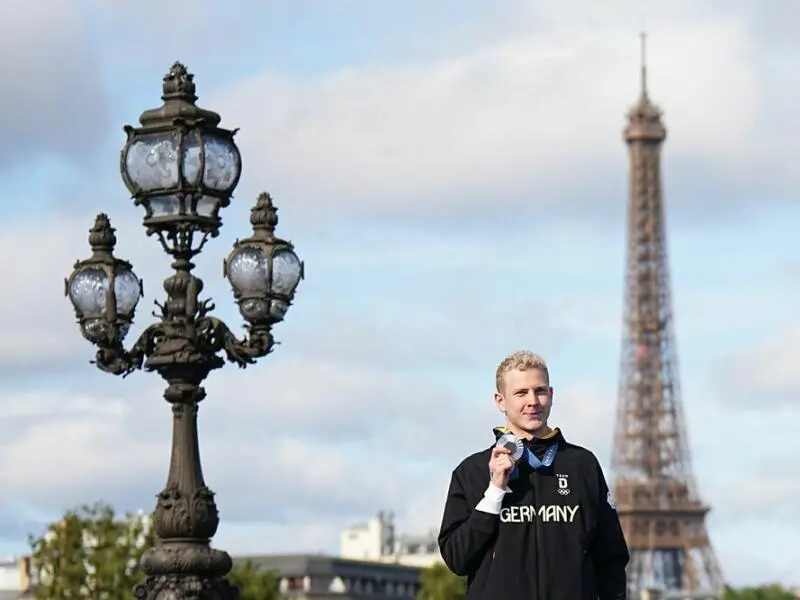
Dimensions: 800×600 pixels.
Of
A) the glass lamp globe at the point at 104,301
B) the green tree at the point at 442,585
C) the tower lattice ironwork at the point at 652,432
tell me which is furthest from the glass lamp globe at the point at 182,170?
the tower lattice ironwork at the point at 652,432

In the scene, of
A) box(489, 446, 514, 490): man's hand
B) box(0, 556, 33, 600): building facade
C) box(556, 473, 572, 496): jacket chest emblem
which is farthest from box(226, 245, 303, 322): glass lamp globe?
box(0, 556, 33, 600): building facade

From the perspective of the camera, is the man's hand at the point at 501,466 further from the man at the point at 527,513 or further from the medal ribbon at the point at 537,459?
the medal ribbon at the point at 537,459

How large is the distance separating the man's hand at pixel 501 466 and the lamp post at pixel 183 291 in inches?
303

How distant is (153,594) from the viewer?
59.7ft

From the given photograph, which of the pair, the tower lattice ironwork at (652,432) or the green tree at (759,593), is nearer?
the green tree at (759,593)

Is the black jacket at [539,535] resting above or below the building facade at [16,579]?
below

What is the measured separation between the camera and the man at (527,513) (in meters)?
10.8

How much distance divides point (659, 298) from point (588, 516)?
15758 centimetres

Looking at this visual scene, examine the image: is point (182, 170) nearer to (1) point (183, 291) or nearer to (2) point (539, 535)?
(1) point (183, 291)

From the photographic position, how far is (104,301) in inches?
764

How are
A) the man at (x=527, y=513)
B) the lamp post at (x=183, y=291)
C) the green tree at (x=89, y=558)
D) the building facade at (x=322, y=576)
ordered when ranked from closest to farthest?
the man at (x=527, y=513)
the lamp post at (x=183, y=291)
the green tree at (x=89, y=558)
the building facade at (x=322, y=576)

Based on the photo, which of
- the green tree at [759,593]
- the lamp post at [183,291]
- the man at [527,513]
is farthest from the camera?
the green tree at [759,593]

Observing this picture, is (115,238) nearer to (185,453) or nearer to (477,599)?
(185,453)

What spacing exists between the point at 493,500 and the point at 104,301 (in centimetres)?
912
